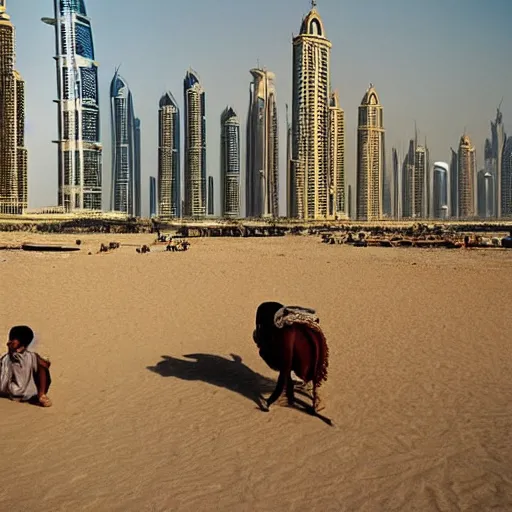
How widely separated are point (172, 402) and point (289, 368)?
160 cm

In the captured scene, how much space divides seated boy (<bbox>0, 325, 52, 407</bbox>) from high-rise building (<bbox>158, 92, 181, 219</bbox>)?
369ft

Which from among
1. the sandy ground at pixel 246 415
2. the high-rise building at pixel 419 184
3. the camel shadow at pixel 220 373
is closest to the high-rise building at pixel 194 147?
the high-rise building at pixel 419 184

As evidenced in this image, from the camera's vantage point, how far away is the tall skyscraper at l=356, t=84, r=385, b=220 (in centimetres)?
12912

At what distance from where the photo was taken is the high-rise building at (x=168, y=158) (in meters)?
121

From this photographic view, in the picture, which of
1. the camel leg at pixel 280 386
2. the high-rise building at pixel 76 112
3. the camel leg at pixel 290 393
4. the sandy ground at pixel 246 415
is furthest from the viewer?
the high-rise building at pixel 76 112

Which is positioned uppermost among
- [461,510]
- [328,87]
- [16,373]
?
[328,87]

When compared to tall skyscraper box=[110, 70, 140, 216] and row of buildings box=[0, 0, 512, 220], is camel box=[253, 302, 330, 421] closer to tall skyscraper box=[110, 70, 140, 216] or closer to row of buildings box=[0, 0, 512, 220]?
row of buildings box=[0, 0, 512, 220]

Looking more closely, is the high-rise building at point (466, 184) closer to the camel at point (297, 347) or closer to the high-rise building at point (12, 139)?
the high-rise building at point (12, 139)

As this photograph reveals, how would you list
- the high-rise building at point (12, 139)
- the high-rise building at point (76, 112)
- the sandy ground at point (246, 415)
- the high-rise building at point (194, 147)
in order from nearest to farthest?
the sandy ground at point (246, 415)
the high-rise building at point (12, 139)
the high-rise building at point (76, 112)
the high-rise building at point (194, 147)

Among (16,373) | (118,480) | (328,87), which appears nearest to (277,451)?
(118,480)

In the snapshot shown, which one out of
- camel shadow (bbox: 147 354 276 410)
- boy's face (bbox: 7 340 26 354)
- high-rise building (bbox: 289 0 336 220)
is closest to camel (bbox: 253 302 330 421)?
camel shadow (bbox: 147 354 276 410)

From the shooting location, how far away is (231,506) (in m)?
4.51

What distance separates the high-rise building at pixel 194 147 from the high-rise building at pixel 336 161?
26087mm

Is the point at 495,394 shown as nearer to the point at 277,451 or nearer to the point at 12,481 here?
the point at 277,451
